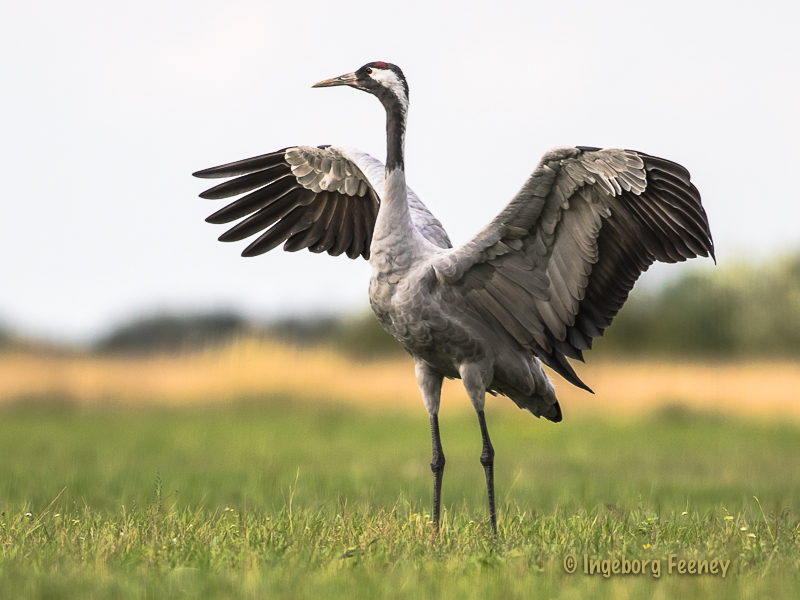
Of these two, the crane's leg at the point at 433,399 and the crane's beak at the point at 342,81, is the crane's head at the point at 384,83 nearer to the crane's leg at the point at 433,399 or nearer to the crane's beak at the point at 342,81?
the crane's beak at the point at 342,81

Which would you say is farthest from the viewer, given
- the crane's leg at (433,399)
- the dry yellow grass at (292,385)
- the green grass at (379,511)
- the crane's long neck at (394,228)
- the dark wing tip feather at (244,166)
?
the dry yellow grass at (292,385)

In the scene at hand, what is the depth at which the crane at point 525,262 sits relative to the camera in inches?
242

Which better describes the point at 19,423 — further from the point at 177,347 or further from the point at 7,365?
the point at 177,347

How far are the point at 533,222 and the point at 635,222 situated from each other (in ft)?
2.50

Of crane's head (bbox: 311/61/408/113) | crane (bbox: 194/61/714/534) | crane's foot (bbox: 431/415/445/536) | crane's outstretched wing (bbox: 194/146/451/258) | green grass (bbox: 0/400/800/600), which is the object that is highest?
crane's head (bbox: 311/61/408/113)

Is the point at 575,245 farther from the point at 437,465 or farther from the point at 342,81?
the point at 342,81

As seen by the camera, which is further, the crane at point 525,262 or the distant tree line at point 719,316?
the distant tree line at point 719,316

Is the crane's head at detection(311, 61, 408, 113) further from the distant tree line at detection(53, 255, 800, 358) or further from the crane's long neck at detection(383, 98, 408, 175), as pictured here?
the distant tree line at detection(53, 255, 800, 358)

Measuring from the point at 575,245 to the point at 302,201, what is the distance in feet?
9.47

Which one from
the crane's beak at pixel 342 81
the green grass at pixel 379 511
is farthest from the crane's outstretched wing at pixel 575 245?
the crane's beak at pixel 342 81

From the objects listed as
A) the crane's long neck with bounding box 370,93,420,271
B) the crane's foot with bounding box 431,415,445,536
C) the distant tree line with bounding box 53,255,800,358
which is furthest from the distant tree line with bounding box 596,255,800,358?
the crane's long neck with bounding box 370,93,420,271

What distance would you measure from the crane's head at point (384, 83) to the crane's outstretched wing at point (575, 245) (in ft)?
4.55

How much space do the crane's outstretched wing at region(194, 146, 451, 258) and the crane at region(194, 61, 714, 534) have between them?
73cm

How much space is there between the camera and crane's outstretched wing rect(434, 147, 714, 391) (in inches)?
238
